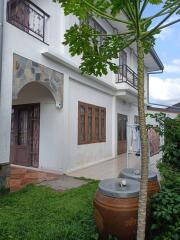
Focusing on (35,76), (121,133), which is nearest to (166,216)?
(35,76)

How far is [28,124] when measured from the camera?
916 cm

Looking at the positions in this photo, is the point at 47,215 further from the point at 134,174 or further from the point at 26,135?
the point at 26,135

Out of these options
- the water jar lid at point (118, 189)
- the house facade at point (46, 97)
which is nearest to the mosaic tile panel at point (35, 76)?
the house facade at point (46, 97)

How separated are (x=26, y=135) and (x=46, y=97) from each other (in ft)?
5.58

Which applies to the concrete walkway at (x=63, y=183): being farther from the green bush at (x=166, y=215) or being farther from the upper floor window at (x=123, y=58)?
the upper floor window at (x=123, y=58)

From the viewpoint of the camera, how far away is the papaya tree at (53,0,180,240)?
2273 mm

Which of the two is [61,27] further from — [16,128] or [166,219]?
[166,219]

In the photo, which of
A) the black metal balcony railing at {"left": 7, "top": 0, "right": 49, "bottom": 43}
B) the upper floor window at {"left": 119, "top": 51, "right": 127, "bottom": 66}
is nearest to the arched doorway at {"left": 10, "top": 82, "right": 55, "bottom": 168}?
the black metal balcony railing at {"left": 7, "top": 0, "right": 49, "bottom": 43}

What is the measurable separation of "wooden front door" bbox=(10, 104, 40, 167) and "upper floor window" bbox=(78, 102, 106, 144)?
1602mm

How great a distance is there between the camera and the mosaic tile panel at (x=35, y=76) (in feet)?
19.5

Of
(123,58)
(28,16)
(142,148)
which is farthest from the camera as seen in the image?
(123,58)

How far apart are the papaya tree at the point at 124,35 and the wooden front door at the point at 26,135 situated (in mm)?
6176

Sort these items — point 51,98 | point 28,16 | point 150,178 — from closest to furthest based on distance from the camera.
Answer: point 150,178 → point 28,16 → point 51,98

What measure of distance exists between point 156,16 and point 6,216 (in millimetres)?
3698
